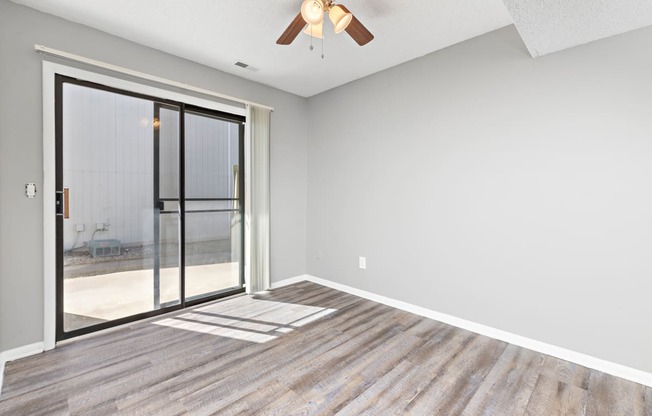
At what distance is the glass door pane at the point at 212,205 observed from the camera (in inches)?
125

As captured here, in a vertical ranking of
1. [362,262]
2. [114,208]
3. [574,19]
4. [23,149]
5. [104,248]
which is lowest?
[362,262]

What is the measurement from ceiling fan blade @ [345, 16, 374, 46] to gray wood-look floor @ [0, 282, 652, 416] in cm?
237

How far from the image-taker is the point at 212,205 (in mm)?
3375

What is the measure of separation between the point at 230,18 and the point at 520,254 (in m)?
2.99

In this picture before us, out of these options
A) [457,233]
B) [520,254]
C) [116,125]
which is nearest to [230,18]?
[116,125]

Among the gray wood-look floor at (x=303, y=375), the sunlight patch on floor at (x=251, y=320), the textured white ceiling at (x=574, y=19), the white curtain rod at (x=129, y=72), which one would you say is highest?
the white curtain rod at (x=129, y=72)

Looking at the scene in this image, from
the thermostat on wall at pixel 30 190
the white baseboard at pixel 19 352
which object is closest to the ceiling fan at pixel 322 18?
Result: the thermostat on wall at pixel 30 190

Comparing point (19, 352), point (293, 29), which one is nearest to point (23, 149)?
point (19, 352)

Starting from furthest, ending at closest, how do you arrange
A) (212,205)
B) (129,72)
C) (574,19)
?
1. (212,205)
2. (129,72)
3. (574,19)

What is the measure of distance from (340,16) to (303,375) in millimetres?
2405

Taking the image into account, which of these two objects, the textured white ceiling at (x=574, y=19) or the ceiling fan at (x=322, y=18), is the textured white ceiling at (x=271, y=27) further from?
the textured white ceiling at (x=574, y=19)

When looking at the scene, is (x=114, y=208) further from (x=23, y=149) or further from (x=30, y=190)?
(x=23, y=149)

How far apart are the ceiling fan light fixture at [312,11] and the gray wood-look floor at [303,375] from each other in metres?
2.37

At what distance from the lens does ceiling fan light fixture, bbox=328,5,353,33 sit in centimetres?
192
